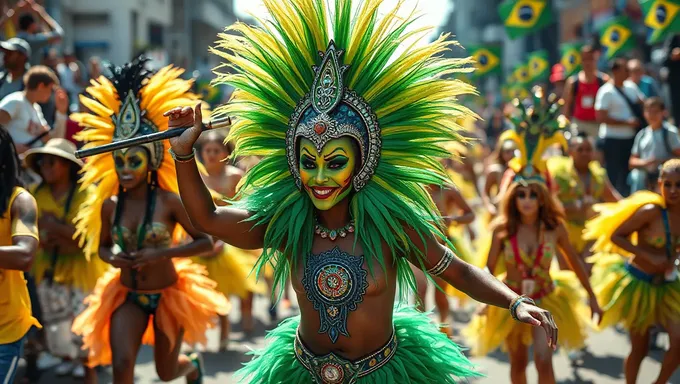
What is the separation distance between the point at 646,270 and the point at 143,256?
3.74 metres

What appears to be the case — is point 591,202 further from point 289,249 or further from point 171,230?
point 289,249

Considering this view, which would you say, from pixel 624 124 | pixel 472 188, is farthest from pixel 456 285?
pixel 472 188

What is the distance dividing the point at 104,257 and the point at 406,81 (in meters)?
2.78

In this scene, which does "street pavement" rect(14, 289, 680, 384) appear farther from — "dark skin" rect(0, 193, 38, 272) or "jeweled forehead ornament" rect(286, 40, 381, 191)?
"jeweled forehead ornament" rect(286, 40, 381, 191)

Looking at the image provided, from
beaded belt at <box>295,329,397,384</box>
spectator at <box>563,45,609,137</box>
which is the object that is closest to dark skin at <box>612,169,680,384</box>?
beaded belt at <box>295,329,397,384</box>

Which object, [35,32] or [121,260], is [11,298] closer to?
[121,260]

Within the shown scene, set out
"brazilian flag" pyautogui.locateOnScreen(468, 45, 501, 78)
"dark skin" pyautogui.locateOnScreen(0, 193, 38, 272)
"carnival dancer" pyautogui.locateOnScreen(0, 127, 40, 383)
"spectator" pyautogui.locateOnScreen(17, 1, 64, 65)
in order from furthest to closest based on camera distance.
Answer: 1. "brazilian flag" pyautogui.locateOnScreen(468, 45, 501, 78)
2. "spectator" pyautogui.locateOnScreen(17, 1, 64, 65)
3. "carnival dancer" pyautogui.locateOnScreen(0, 127, 40, 383)
4. "dark skin" pyautogui.locateOnScreen(0, 193, 38, 272)

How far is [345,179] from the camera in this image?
4.30 m

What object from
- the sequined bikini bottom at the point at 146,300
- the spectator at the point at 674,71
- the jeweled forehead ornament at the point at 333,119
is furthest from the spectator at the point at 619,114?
the jeweled forehead ornament at the point at 333,119

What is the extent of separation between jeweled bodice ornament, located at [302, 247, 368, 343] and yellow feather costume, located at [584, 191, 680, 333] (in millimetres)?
3298

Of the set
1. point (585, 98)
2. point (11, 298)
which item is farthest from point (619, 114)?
point (11, 298)

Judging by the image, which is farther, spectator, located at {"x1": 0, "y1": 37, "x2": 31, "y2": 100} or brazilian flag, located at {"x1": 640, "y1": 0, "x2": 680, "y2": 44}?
brazilian flag, located at {"x1": 640, "y1": 0, "x2": 680, "y2": 44}

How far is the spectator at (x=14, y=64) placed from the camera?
9273 mm

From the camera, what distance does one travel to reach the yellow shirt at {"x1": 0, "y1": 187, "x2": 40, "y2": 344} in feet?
16.2
